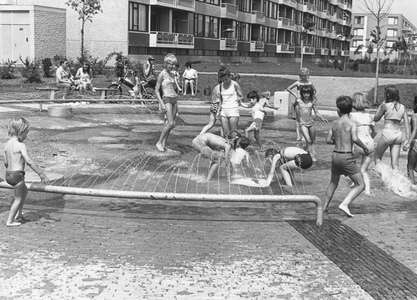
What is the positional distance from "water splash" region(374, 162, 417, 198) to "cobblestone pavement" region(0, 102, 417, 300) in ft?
2.04

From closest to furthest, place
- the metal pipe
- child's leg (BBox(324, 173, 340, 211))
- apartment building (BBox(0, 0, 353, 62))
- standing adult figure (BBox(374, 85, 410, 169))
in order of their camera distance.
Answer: the metal pipe
child's leg (BBox(324, 173, 340, 211))
standing adult figure (BBox(374, 85, 410, 169))
apartment building (BBox(0, 0, 353, 62))

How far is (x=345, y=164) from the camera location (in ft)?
22.3

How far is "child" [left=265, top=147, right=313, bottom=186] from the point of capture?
795 cm

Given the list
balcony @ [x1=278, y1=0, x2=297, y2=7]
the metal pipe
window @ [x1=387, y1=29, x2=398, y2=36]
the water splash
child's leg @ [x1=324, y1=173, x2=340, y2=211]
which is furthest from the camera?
window @ [x1=387, y1=29, x2=398, y2=36]

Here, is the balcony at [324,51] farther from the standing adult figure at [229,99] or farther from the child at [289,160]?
the child at [289,160]

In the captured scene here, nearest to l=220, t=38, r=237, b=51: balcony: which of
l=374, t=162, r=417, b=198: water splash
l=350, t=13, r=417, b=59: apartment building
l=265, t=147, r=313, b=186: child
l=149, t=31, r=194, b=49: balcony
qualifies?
l=149, t=31, r=194, b=49: balcony

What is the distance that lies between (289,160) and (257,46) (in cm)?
5948

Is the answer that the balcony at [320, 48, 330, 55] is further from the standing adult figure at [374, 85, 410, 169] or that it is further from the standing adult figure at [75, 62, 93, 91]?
the standing adult figure at [374, 85, 410, 169]

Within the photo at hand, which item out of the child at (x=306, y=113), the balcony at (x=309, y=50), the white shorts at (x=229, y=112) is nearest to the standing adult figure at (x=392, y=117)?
the child at (x=306, y=113)

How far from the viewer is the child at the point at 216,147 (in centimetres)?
860

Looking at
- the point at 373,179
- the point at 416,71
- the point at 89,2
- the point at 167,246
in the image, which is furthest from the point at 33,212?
the point at 416,71

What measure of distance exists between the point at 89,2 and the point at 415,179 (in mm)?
29454

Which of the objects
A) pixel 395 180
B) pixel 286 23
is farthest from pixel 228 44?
pixel 395 180

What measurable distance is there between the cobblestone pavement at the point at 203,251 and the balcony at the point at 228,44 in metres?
49.9
